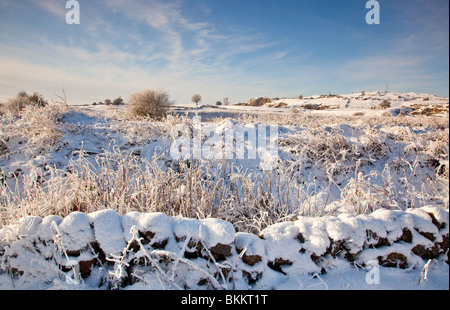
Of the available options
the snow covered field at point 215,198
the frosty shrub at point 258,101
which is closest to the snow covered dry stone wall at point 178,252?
the snow covered field at point 215,198

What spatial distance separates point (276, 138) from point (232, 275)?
4204 millimetres

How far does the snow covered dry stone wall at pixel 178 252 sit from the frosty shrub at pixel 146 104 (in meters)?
9.13

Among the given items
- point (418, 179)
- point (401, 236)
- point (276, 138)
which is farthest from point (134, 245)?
point (418, 179)

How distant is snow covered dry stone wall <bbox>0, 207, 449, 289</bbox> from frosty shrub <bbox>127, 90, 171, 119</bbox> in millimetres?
9127

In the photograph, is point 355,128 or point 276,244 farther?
point 355,128

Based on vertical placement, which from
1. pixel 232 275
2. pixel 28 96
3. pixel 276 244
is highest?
pixel 28 96

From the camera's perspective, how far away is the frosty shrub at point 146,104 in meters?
10.4

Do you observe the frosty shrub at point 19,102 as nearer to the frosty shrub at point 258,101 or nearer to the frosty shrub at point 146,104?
the frosty shrub at point 146,104

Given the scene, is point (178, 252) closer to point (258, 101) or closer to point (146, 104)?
point (146, 104)

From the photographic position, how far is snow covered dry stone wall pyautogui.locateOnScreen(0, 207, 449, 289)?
1.51m
